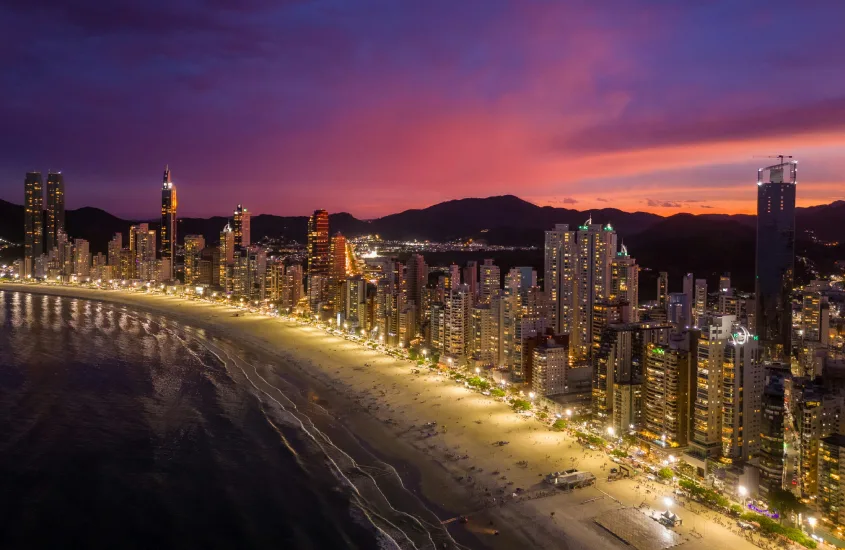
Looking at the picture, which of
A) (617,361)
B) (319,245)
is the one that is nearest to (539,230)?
(319,245)

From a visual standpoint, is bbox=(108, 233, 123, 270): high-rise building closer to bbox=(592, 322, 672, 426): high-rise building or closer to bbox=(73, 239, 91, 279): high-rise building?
bbox=(73, 239, 91, 279): high-rise building

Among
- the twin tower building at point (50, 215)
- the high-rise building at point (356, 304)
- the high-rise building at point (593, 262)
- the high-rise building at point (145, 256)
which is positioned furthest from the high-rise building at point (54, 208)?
the high-rise building at point (593, 262)

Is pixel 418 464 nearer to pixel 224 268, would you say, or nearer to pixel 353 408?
pixel 353 408

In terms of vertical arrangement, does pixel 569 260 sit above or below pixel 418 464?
above

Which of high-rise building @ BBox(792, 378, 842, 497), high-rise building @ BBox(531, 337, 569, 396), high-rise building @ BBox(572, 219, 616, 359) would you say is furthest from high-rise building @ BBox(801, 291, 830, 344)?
high-rise building @ BBox(792, 378, 842, 497)

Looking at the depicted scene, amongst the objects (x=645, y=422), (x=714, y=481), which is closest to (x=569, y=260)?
(x=645, y=422)

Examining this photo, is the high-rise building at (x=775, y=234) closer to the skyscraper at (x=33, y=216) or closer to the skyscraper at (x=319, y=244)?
the skyscraper at (x=319, y=244)

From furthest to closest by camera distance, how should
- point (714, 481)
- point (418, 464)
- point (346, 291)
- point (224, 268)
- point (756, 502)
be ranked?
point (224, 268) < point (346, 291) < point (418, 464) < point (714, 481) < point (756, 502)
